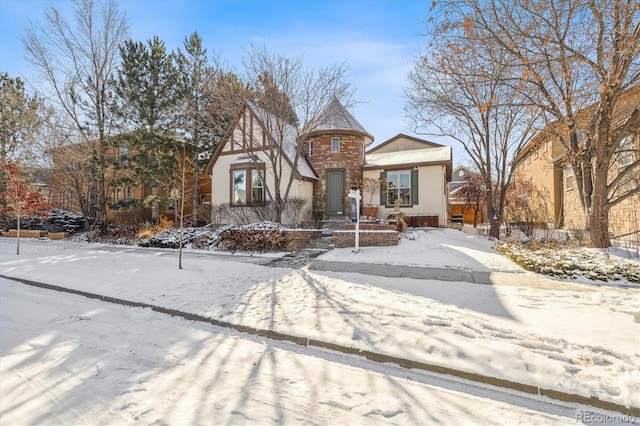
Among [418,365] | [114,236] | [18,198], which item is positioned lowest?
[418,365]

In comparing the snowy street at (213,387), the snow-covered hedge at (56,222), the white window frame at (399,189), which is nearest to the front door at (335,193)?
the white window frame at (399,189)

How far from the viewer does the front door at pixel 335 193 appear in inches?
688

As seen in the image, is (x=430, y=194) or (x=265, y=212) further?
(x=430, y=194)

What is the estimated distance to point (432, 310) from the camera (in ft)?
16.4

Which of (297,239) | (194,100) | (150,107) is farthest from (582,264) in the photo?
(150,107)

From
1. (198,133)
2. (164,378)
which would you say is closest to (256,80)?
(198,133)

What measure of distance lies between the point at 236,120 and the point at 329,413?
15.1 m

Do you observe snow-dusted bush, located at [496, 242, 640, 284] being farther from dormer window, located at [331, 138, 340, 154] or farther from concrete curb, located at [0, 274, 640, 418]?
dormer window, located at [331, 138, 340, 154]

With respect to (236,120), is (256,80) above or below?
above

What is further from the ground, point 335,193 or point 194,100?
point 194,100

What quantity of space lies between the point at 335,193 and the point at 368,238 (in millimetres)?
6685

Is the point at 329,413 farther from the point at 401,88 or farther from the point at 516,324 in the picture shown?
the point at 401,88

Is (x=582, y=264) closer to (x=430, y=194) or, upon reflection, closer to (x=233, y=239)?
(x=430, y=194)

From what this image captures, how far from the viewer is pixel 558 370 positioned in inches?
128
